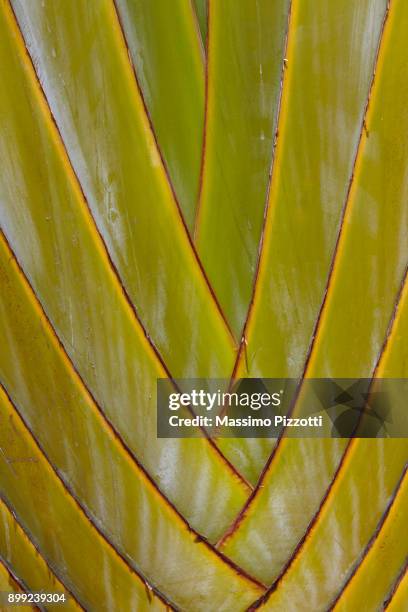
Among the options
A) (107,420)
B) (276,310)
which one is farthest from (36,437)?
(276,310)

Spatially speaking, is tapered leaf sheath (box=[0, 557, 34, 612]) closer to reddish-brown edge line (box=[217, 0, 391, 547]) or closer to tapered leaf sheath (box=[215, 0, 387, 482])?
reddish-brown edge line (box=[217, 0, 391, 547])

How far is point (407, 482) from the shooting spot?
0.73 meters

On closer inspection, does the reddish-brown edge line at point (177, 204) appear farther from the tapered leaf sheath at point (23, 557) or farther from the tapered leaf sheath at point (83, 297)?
the tapered leaf sheath at point (23, 557)

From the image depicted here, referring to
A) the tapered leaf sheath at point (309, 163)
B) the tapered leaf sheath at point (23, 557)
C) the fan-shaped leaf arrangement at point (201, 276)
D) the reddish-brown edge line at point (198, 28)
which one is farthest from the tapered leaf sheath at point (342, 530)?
the reddish-brown edge line at point (198, 28)

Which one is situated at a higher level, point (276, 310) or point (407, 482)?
point (276, 310)

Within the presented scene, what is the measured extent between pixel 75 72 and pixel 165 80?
93mm

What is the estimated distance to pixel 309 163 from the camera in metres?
0.70

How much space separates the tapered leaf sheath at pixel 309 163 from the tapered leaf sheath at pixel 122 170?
0.06m

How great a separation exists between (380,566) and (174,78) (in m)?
0.57

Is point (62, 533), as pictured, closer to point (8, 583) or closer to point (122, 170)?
point (8, 583)

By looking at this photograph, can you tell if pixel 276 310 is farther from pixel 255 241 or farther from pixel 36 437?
pixel 36 437

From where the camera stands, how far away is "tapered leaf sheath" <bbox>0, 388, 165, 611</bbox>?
0.74 metres

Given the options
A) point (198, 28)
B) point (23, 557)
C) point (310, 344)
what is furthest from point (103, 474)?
point (198, 28)

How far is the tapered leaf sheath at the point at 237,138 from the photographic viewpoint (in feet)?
2.28
